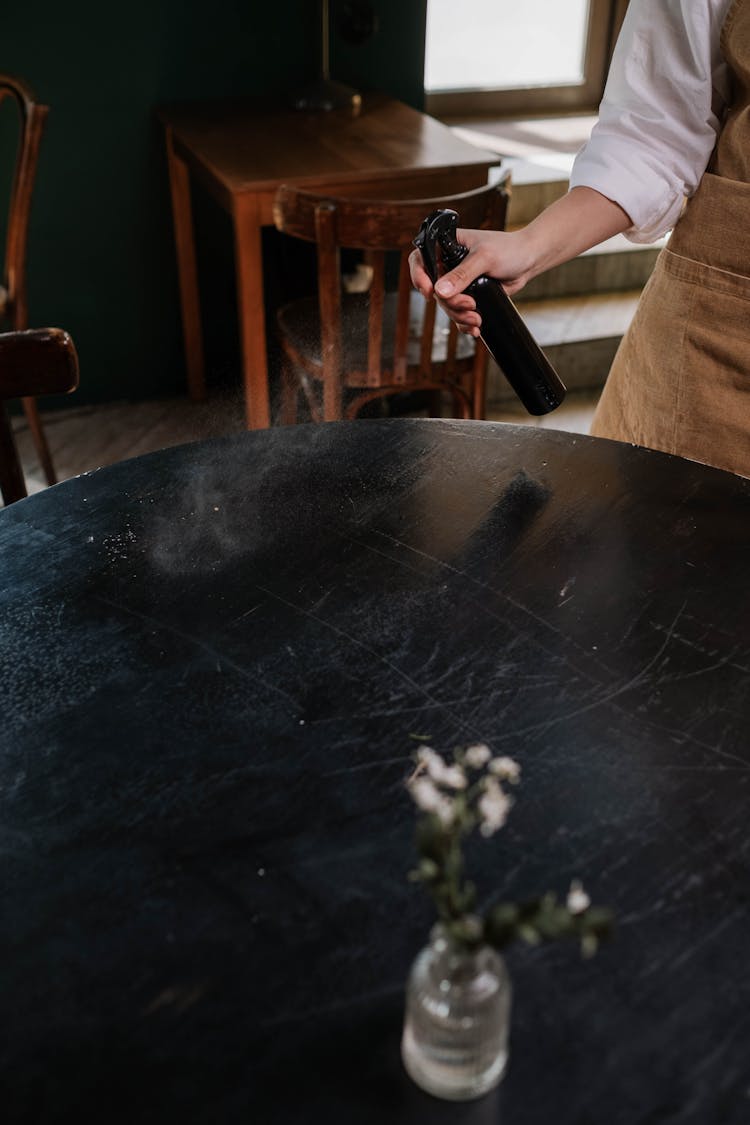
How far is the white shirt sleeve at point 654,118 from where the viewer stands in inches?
61.2

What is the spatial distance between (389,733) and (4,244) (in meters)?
3.01

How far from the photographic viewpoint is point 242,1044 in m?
0.69

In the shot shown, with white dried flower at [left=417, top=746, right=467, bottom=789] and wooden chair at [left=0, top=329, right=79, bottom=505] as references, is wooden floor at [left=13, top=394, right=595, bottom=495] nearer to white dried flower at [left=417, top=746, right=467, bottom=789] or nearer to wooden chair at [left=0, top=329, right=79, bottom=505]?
wooden chair at [left=0, top=329, right=79, bottom=505]

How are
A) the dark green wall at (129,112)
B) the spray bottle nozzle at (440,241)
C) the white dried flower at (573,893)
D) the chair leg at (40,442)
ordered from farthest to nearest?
the dark green wall at (129,112)
the chair leg at (40,442)
the spray bottle nozzle at (440,241)
the white dried flower at (573,893)

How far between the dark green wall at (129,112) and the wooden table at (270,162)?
0.46ft

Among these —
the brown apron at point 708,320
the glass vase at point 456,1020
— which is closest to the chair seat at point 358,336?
the brown apron at point 708,320

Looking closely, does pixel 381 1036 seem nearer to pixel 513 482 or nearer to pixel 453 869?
pixel 453 869

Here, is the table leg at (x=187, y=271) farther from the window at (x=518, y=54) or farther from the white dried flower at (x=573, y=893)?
the white dried flower at (x=573, y=893)

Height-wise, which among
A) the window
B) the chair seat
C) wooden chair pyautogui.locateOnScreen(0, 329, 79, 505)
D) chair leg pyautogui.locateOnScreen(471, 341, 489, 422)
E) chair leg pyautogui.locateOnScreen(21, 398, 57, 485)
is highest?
wooden chair pyautogui.locateOnScreen(0, 329, 79, 505)

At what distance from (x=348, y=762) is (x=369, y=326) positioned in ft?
6.07

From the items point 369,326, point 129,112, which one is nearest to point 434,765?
point 369,326

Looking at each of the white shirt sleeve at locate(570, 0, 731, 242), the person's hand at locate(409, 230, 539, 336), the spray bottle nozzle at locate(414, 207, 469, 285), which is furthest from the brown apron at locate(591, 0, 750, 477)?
the spray bottle nozzle at locate(414, 207, 469, 285)

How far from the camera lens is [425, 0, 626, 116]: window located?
5004 mm

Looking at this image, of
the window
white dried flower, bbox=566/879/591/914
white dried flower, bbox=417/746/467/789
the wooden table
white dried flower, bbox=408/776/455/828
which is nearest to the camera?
white dried flower, bbox=408/776/455/828
